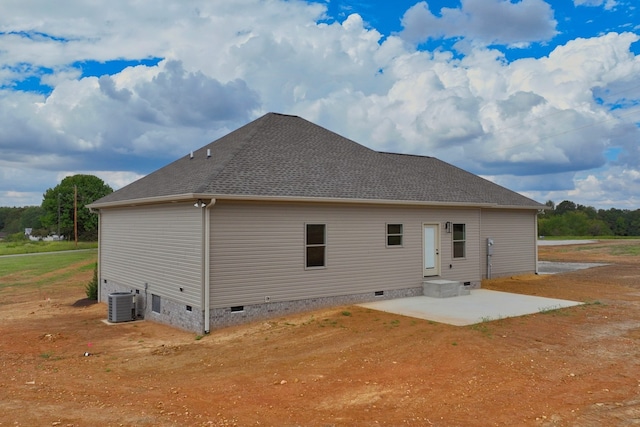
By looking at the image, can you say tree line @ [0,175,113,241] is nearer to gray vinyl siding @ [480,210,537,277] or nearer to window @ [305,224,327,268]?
gray vinyl siding @ [480,210,537,277]

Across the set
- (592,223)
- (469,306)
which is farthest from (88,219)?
(592,223)

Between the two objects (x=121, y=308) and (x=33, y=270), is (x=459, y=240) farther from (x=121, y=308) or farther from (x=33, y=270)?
(x=33, y=270)

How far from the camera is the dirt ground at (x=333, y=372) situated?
20.5ft

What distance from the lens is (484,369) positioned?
795cm

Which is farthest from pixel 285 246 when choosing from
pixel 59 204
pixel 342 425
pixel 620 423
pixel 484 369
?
pixel 59 204

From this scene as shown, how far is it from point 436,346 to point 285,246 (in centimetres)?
488

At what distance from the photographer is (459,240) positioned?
16.7 metres

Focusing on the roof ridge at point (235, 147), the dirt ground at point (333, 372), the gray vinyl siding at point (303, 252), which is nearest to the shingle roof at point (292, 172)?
the roof ridge at point (235, 147)

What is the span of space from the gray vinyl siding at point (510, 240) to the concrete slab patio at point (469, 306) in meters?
4.75

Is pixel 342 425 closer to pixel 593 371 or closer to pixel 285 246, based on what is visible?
pixel 593 371

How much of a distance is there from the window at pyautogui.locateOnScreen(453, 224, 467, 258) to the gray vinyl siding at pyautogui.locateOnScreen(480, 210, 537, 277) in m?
3.45

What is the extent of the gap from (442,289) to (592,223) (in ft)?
252

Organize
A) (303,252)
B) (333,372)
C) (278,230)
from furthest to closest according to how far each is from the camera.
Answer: (303,252) → (278,230) → (333,372)

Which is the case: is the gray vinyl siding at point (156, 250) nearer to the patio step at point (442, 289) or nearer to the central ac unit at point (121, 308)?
the central ac unit at point (121, 308)
